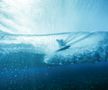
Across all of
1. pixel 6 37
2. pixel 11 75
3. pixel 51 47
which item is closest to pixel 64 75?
pixel 51 47

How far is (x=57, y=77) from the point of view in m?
5.00

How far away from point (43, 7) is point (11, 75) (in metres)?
1.58

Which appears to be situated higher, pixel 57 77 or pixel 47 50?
pixel 47 50

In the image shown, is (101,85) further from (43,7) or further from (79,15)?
(43,7)

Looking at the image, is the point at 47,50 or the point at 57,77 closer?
the point at 47,50

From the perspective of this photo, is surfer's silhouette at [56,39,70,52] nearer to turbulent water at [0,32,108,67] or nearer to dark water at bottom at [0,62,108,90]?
turbulent water at [0,32,108,67]

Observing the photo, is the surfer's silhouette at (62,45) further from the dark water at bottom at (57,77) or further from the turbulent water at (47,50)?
the dark water at bottom at (57,77)

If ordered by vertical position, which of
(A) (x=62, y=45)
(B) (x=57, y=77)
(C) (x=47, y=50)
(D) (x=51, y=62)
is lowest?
(B) (x=57, y=77)

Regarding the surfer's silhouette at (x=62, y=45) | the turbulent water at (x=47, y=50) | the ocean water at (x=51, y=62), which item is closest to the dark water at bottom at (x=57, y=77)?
the ocean water at (x=51, y=62)

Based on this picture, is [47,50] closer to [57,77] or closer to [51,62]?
[51,62]

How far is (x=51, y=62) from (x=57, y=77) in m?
0.48

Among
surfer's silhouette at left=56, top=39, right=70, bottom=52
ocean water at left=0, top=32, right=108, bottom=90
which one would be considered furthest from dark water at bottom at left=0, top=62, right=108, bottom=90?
surfer's silhouette at left=56, top=39, right=70, bottom=52

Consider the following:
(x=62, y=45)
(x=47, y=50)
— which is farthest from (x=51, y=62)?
(x=62, y=45)

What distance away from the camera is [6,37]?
4531 mm
